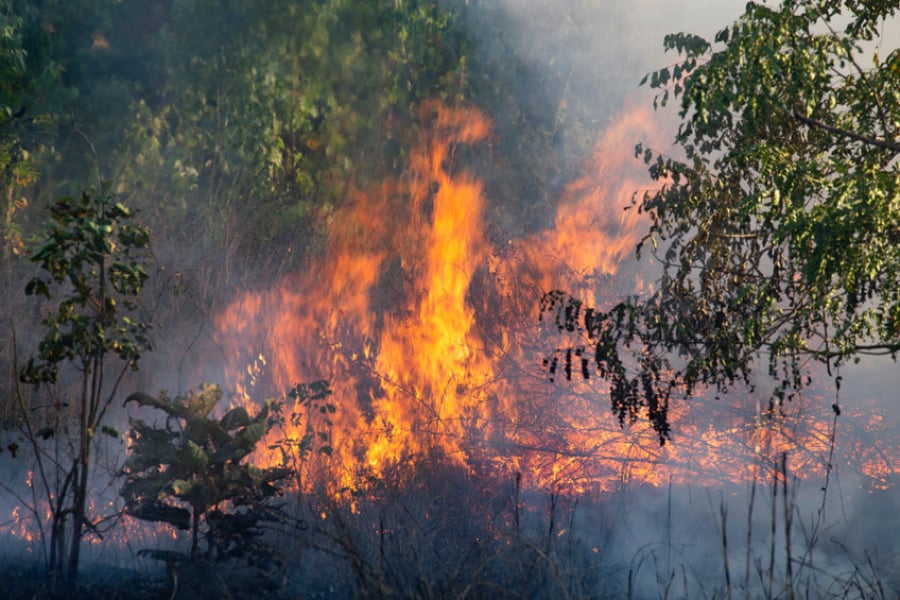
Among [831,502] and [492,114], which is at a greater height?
[492,114]

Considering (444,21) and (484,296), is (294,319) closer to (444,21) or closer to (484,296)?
(484,296)

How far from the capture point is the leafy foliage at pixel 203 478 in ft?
18.0

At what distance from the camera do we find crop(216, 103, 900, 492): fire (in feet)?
34.5

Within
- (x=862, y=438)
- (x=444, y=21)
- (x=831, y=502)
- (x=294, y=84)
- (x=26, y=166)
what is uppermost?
(x=444, y=21)

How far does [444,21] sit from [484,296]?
383 cm

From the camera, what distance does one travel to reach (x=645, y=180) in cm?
1491

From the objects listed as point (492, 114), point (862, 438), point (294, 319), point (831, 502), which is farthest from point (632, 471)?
point (492, 114)

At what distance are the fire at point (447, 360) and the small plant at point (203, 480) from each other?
130 inches

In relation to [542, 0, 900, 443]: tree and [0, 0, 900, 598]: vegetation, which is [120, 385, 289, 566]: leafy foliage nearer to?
[0, 0, 900, 598]: vegetation

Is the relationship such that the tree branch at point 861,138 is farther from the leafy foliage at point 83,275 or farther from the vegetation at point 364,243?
the leafy foliage at point 83,275

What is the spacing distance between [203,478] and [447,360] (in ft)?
20.4

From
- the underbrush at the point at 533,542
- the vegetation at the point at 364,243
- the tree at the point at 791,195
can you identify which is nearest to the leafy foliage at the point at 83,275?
the vegetation at the point at 364,243

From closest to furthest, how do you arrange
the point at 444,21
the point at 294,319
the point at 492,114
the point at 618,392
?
the point at 618,392 < the point at 294,319 < the point at 444,21 < the point at 492,114

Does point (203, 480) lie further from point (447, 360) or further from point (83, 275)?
point (447, 360)
